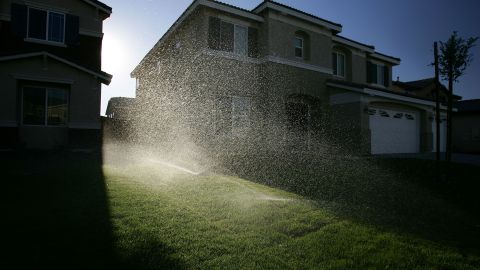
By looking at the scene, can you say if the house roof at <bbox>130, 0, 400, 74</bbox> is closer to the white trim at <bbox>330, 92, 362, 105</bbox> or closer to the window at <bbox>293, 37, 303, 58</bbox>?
the window at <bbox>293, 37, 303, 58</bbox>

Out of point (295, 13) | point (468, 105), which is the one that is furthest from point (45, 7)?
point (468, 105)

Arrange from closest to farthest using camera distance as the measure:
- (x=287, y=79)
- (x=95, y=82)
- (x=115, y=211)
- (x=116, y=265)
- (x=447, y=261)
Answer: (x=116, y=265), (x=447, y=261), (x=115, y=211), (x=95, y=82), (x=287, y=79)

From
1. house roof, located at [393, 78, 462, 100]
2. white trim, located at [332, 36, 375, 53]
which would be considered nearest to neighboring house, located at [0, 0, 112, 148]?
white trim, located at [332, 36, 375, 53]

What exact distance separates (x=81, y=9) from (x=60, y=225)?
14436 mm

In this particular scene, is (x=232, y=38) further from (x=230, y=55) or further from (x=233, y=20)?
(x=230, y=55)

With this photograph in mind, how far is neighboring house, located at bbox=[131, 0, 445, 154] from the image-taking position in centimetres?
1450

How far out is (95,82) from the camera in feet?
46.2

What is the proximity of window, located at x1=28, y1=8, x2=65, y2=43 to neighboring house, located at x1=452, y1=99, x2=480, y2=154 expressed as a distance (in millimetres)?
33031

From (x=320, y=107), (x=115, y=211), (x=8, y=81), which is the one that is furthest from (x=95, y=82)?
(x=320, y=107)

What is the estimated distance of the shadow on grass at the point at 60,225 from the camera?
10.2ft

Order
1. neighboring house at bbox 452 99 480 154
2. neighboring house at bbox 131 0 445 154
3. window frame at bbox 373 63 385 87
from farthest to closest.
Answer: neighboring house at bbox 452 99 480 154 < window frame at bbox 373 63 385 87 < neighboring house at bbox 131 0 445 154

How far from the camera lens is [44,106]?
44.3 feet

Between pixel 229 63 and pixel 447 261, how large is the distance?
12.6 metres

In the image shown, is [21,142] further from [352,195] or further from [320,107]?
[320,107]
